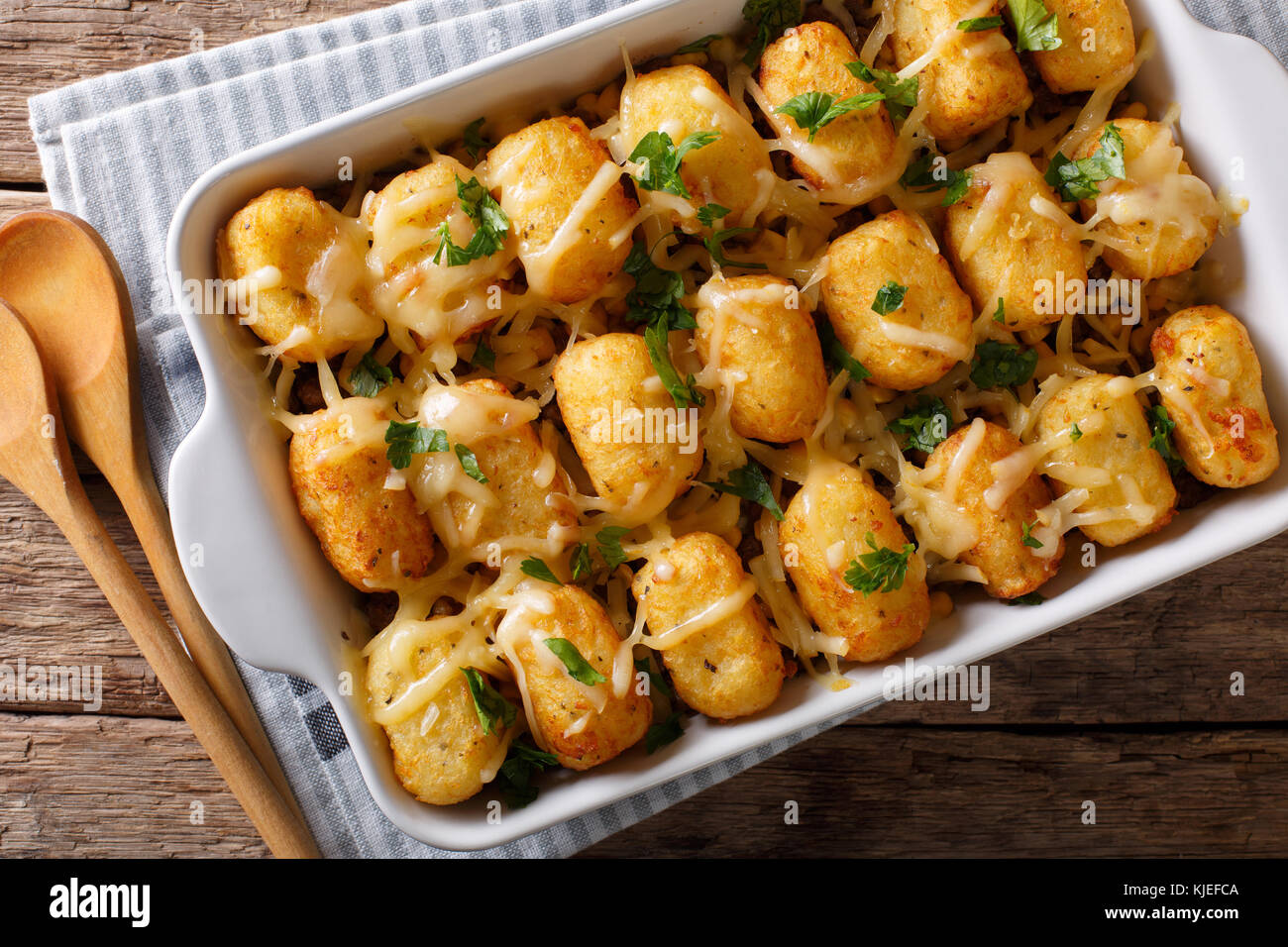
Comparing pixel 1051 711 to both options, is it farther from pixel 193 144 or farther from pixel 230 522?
pixel 193 144

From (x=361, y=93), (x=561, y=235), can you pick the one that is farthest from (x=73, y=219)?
(x=561, y=235)

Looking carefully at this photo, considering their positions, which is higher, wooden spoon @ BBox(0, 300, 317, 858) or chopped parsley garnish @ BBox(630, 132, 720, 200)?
chopped parsley garnish @ BBox(630, 132, 720, 200)

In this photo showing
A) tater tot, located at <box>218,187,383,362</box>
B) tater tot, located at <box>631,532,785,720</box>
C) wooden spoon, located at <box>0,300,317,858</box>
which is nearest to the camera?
tater tot, located at <box>218,187,383,362</box>

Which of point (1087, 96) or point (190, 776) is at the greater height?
point (1087, 96)

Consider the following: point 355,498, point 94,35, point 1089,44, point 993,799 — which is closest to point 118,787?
point 355,498

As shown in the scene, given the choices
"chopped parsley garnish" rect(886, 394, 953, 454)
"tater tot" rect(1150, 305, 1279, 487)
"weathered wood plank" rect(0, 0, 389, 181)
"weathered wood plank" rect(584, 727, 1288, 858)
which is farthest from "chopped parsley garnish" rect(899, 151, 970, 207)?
"weathered wood plank" rect(0, 0, 389, 181)

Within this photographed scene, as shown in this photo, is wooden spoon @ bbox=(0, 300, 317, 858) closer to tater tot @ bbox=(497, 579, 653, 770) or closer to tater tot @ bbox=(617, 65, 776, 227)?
tater tot @ bbox=(497, 579, 653, 770)
